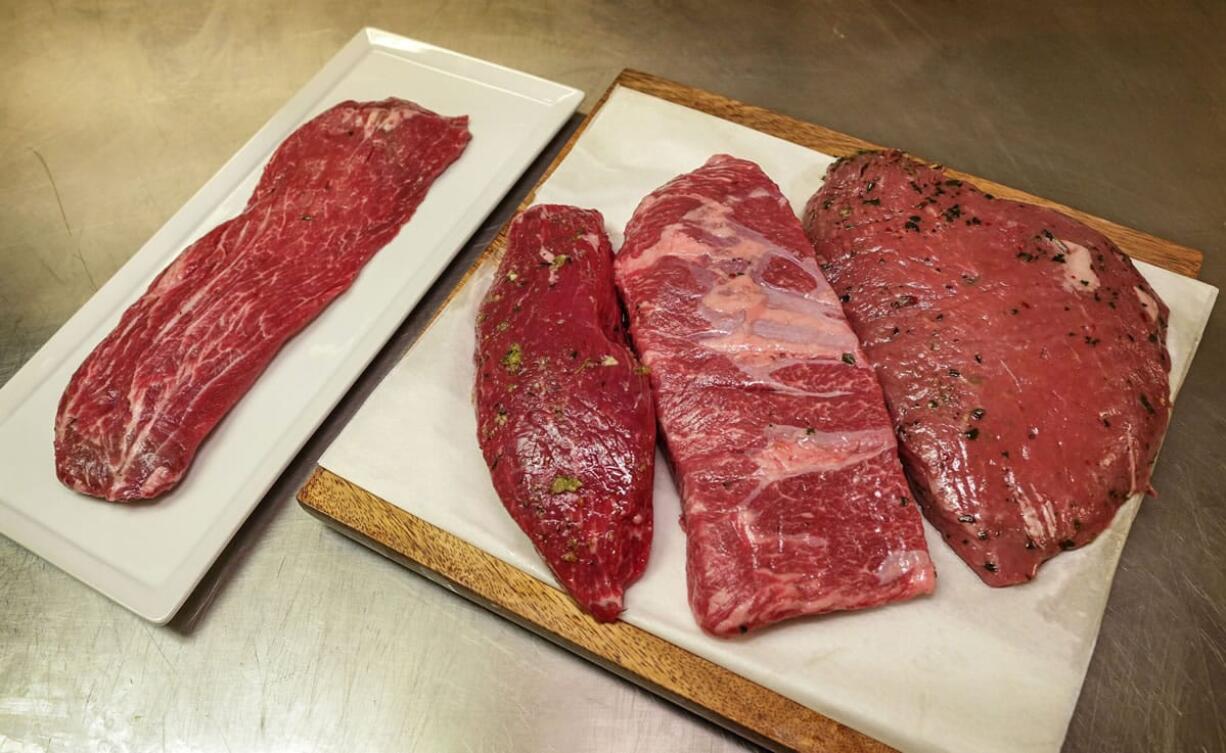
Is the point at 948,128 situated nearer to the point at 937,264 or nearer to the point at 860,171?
the point at 860,171

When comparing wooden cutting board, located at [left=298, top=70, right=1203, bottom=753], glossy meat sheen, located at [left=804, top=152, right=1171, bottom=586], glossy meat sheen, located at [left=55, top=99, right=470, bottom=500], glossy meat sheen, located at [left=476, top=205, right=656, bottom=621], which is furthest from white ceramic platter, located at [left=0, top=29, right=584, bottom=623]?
glossy meat sheen, located at [left=804, top=152, right=1171, bottom=586]

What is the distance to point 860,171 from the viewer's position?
212 cm

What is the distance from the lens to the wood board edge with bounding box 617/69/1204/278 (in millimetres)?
2170

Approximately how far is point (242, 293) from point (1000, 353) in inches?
74.4

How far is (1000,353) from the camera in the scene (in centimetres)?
180

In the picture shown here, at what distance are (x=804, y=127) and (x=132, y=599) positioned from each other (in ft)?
7.09

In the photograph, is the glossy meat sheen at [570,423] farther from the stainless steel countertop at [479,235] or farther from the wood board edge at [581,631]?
the stainless steel countertop at [479,235]

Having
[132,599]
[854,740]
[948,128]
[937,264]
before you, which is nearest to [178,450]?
[132,599]

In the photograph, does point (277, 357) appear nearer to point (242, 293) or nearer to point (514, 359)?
point (242, 293)

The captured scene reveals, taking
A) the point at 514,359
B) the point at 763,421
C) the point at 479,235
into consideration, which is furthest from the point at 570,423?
the point at 479,235

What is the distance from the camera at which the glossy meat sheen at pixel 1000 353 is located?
1.68 metres

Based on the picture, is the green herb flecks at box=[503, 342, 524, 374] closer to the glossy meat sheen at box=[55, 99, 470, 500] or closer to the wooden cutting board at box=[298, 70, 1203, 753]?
the wooden cutting board at box=[298, 70, 1203, 753]

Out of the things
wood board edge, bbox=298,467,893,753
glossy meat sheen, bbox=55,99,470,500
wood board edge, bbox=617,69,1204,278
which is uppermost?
wood board edge, bbox=617,69,1204,278

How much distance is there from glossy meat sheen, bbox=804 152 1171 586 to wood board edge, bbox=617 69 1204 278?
9.4 inches
